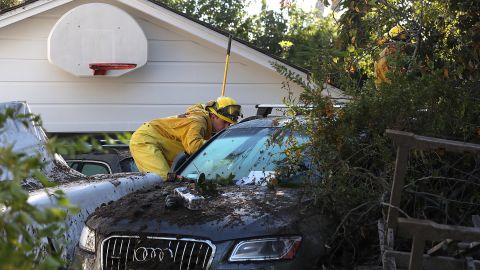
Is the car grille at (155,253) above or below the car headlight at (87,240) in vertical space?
above

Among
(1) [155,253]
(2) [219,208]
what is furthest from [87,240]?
(2) [219,208]

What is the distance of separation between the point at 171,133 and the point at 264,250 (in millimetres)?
3648

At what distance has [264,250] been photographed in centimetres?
442

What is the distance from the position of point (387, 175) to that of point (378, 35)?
8.04ft

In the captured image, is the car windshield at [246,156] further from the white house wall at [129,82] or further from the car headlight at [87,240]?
the white house wall at [129,82]

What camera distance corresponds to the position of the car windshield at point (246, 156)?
555 centimetres

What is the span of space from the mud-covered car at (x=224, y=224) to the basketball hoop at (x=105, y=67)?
17.5 feet

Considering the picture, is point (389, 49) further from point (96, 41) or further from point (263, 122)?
point (96, 41)

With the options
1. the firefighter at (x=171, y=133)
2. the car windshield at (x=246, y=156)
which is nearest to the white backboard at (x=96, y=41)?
the firefighter at (x=171, y=133)

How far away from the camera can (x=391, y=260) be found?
12.7ft

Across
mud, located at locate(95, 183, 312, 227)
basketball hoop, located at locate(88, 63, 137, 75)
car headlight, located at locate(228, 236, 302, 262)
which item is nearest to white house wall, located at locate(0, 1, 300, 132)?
basketball hoop, located at locate(88, 63, 137, 75)

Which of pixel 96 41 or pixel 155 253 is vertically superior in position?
pixel 96 41

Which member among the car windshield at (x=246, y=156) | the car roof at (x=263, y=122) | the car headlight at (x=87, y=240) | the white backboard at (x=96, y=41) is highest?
the white backboard at (x=96, y=41)

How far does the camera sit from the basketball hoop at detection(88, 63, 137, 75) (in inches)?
424
